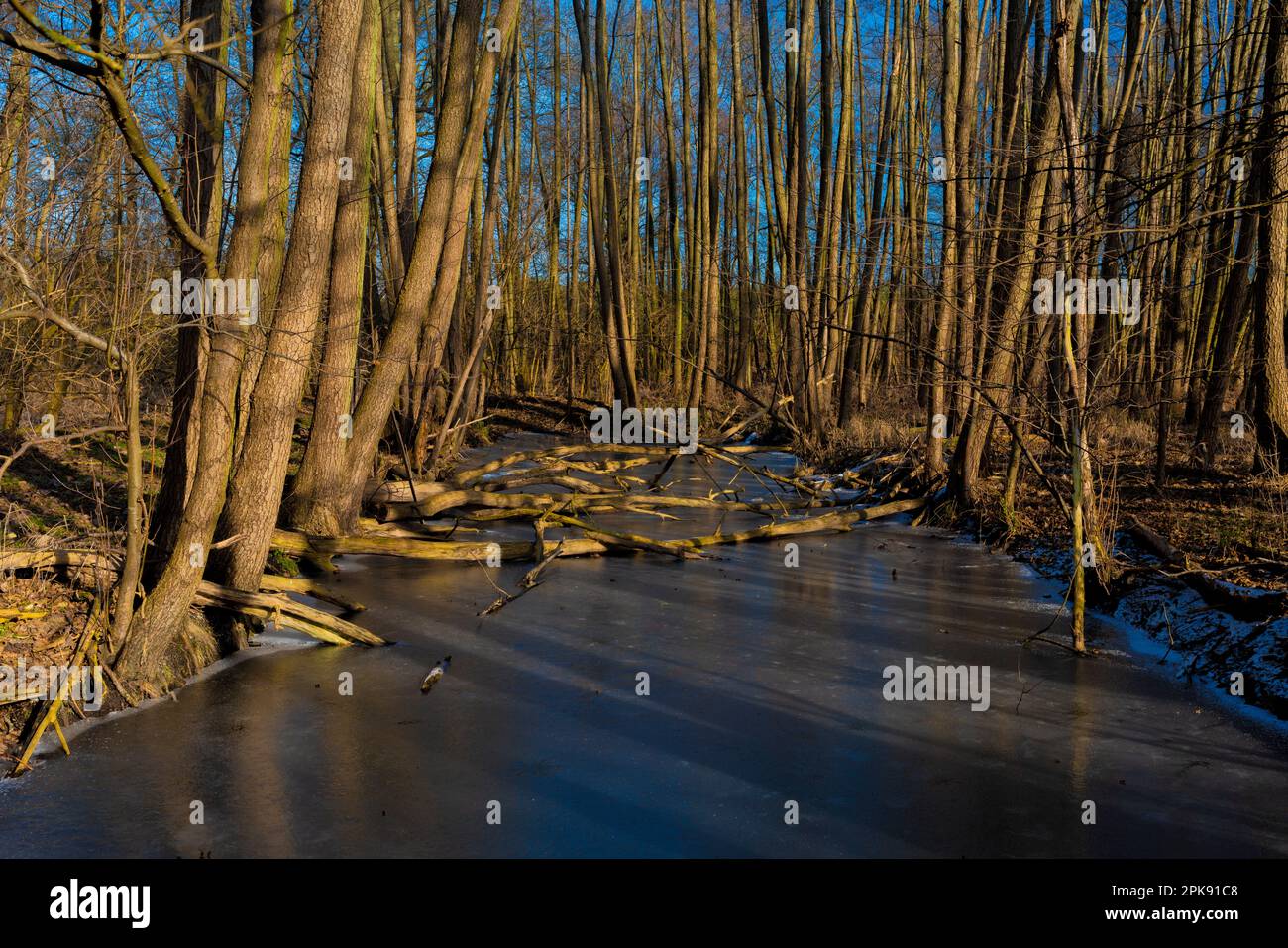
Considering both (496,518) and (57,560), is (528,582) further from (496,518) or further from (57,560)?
(57,560)

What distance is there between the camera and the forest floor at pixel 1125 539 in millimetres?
5910

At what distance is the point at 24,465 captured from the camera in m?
10.1

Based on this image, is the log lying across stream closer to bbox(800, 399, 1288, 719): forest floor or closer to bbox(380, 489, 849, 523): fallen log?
bbox(380, 489, 849, 523): fallen log

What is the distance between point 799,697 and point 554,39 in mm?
23659

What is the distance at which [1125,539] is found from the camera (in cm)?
884

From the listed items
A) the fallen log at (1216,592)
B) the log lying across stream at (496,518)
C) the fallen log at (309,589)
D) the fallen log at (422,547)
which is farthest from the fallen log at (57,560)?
the fallen log at (1216,592)

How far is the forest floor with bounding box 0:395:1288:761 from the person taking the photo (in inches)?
233

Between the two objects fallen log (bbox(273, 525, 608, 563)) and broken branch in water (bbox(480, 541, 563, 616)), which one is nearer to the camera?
broken branch in water (bbox(480, 541, 563, 616))

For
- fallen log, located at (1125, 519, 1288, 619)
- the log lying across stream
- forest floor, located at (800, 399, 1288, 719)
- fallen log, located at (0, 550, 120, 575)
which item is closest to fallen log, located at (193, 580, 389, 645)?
the log lying across stream

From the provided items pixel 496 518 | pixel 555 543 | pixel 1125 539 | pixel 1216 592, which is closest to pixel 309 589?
pixel 555 543

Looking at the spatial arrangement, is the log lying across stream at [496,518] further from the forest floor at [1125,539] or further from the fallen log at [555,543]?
the forest floor at [1125,539]

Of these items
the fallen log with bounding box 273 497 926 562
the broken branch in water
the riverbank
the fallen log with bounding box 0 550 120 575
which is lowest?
the riverbank
